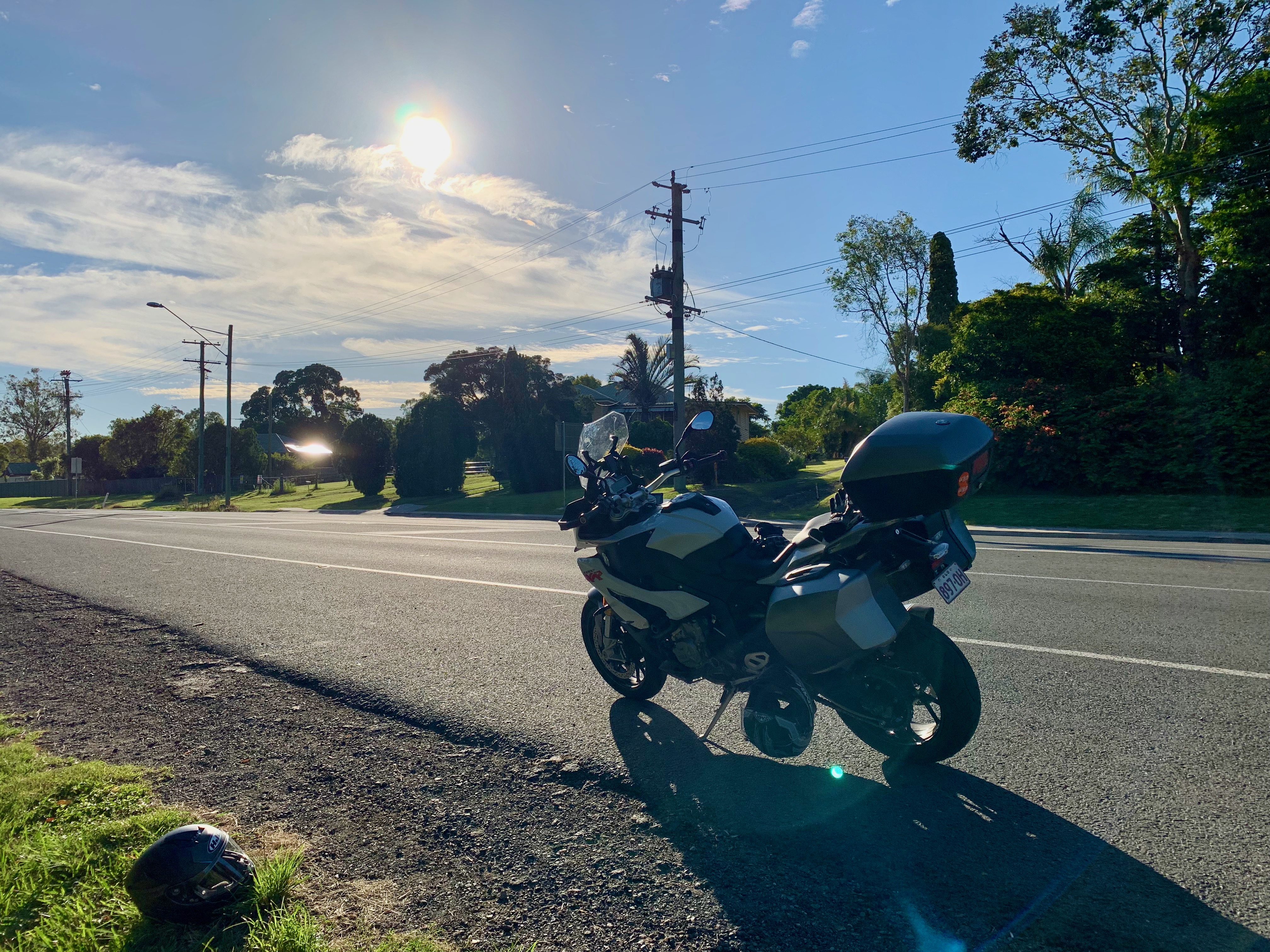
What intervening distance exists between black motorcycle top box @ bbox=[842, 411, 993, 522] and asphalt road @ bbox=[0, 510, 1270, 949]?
1.26 meters

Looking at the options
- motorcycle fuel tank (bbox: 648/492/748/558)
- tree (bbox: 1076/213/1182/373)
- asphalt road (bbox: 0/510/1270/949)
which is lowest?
asphalt road (bbox: 0/510/1270/949)

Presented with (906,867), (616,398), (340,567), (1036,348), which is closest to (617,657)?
(906,867)

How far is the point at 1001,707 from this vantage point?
4.64 meters

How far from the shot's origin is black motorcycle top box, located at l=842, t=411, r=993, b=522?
3408mm

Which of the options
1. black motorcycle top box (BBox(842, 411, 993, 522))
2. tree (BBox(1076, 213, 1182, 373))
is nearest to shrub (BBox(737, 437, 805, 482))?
tree (BBox(1076, 213, 1182, 373))

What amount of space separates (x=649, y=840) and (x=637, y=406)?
5612cm

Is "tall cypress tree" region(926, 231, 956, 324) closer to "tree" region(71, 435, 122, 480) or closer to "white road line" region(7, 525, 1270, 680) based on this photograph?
"white road line" region(7, 525, 1270, 680)

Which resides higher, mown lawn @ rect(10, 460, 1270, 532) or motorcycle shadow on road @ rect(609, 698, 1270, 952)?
mown lawn @ rect(10, 460, 1270, 532)

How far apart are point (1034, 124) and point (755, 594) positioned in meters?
27.0

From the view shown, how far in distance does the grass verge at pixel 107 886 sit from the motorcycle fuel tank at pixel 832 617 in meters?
1.81

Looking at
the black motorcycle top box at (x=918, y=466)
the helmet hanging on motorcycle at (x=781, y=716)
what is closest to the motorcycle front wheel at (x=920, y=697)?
the helmet hanging on motorcycle at (x=781, y=716)

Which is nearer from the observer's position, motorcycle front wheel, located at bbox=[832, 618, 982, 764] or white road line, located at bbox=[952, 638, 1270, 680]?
motorcycle front wheel, located at bbox=[832, 618, 982, 764]

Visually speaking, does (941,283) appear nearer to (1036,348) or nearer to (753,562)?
(1036,348)

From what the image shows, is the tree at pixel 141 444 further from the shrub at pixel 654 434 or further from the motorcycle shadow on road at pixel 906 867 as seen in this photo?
the motorcycle shadow on road at pixel 906 867
